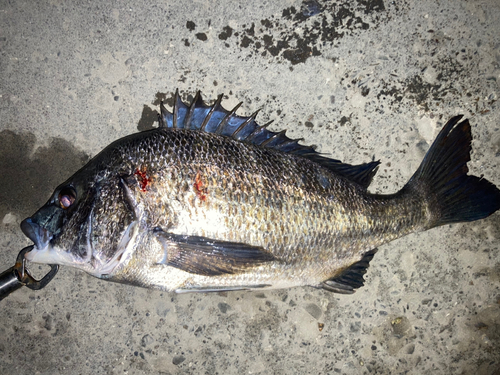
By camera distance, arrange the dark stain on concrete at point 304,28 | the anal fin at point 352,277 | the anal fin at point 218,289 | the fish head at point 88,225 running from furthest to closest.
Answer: the dark stain on concrete at point 304,28 → the anal fin at point 352,277 → the anal fin at point 218,289 → the fish head at point 88,225

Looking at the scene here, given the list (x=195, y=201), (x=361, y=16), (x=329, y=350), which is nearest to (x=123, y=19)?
(x=195, y=201)

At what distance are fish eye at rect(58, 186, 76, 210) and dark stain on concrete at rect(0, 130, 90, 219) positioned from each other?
2.22 ft

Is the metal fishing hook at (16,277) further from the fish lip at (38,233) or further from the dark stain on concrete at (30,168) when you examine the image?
the dark stain on concrete at (30,168)

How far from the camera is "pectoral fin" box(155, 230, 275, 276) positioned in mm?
1914

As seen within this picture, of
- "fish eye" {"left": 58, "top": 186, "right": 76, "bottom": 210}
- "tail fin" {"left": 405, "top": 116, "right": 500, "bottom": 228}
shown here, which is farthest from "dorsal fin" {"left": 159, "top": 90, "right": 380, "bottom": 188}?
"tail fin" {"left": 405, "top": 116, "right": 500, "bottom": 228}

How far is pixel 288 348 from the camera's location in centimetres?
266

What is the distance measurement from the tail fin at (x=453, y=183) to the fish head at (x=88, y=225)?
199 cm

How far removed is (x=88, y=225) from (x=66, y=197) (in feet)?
0.87

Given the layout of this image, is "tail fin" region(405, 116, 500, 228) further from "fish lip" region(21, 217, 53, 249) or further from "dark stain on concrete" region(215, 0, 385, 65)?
"fish lip" region(21, 217, 53, 249)

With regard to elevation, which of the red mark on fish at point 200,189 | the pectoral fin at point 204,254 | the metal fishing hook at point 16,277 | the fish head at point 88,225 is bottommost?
the metal fishing hook at point 16,277

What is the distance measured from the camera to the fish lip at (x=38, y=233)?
1948 millimetres

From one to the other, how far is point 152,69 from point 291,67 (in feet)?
3.72

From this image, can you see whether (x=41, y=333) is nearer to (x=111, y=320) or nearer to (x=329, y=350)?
(x=111, y=320)

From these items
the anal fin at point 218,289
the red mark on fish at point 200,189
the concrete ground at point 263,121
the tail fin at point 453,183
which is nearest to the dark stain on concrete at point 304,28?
the concrete ground at point 263,121
